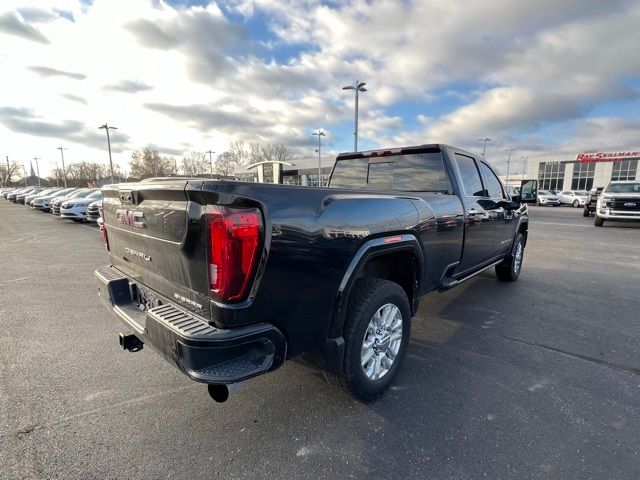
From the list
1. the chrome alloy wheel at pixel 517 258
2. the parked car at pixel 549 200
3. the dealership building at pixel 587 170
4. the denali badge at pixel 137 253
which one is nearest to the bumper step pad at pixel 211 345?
the denali badge at pixel 137 253

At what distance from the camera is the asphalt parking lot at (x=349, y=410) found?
6.84ft

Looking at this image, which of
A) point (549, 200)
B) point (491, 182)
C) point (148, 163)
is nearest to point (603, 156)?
point (549, 200)

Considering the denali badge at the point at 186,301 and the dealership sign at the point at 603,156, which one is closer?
the denali badge at the point at 186,301

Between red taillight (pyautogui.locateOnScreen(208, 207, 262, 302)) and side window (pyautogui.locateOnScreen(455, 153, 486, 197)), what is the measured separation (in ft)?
9.45

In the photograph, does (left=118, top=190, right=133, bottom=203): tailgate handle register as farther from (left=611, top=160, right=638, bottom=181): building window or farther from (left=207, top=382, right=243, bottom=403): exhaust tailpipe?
(left=611, top=160, right=638, bottom=181): building window

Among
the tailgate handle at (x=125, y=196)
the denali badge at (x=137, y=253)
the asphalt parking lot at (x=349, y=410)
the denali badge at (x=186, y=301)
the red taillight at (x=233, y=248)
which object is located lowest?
the asphalt parking lot at (x=349, y=410)

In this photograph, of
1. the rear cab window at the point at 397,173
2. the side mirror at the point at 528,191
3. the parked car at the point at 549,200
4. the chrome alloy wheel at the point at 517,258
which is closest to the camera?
the rear cab window at the point at 397,173

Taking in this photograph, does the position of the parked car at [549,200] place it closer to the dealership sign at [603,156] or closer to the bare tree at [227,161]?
the dealership sign at [603,156]

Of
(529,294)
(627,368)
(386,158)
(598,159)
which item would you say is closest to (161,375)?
(386,158)

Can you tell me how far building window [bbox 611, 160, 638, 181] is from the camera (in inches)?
1972

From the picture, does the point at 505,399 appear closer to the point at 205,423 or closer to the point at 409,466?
the point at 409,466

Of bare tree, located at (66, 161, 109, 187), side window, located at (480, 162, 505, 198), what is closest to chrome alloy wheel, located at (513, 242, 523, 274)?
side window, located at (480, 162, 505, 198)

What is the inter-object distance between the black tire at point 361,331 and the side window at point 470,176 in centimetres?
188

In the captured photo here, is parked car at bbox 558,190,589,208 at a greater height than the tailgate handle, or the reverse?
the tailgate handle
